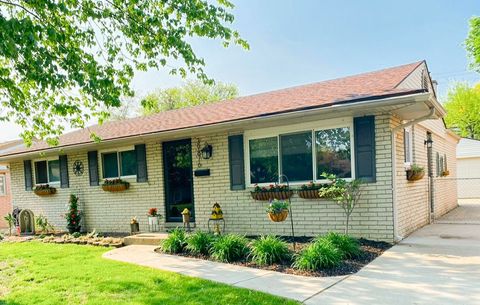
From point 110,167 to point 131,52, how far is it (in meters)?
4.44

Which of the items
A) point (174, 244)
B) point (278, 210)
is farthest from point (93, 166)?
point (278, 210)

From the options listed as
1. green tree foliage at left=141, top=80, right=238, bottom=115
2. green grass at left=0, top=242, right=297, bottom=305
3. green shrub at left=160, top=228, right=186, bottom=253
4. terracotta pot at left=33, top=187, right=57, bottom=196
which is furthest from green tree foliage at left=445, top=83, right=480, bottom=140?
green grass at left=0, top=242, right=297, bottom=305

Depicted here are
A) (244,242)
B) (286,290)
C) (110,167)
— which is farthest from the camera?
(110,167)

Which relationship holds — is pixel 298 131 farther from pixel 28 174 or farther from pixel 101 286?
pixel 28 174

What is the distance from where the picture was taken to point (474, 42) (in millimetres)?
19328

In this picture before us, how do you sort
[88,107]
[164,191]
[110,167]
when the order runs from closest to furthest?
1. [88,107]
2. [164,191]
3. [110,167]

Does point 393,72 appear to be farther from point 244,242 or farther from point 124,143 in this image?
point 124,143

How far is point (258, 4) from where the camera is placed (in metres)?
9.75

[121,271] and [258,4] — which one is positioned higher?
[258,4]

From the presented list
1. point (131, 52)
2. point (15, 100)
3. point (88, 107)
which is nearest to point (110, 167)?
point (88, 107)

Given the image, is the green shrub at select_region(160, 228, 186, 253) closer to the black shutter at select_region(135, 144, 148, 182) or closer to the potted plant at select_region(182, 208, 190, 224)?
the potted plant at select_region(182, 208, 190, 224)

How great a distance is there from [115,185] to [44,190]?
3443mm

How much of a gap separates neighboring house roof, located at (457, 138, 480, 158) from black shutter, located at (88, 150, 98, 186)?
18.1 m

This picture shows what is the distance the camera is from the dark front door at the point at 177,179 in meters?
9.11
